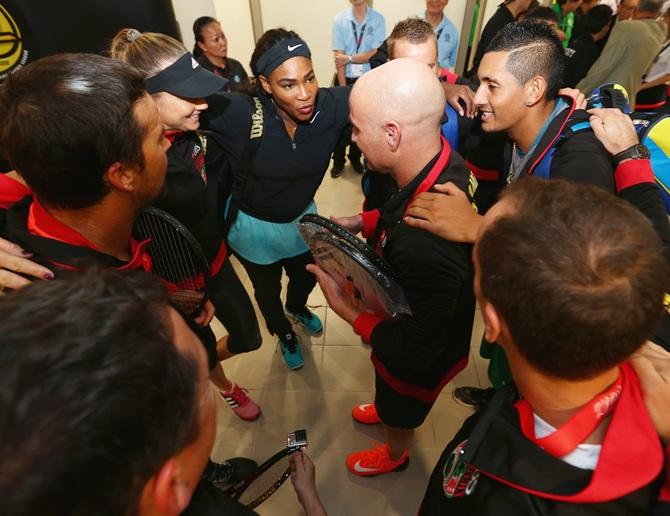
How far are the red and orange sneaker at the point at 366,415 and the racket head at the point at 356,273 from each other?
106 centimetres

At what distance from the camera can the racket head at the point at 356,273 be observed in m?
1.33

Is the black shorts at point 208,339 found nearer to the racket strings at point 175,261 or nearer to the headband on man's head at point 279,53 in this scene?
the racket strings at point 175,261

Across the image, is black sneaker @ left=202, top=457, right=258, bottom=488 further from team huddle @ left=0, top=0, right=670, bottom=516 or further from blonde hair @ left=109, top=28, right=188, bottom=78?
blonde hair @ left=109, top=28, right=188, bottom=78

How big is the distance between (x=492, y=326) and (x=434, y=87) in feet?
3.23

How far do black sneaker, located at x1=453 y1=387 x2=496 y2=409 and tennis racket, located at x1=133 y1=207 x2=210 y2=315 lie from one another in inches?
70.1

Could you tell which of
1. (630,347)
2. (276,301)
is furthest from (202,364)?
(276,301)

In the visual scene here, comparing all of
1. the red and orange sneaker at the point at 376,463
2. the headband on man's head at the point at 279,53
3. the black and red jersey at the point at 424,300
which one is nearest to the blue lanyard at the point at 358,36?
the headband on man's head at the point at 279,53

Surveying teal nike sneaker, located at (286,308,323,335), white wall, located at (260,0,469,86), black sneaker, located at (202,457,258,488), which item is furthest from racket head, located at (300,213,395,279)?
white wall, located at (260,0,469,86)

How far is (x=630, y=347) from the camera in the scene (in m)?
0.73

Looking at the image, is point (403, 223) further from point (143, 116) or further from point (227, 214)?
point (227, 214)

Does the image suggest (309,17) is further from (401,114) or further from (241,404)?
(241,404)

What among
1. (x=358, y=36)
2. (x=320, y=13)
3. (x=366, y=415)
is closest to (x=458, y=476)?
(x=366, y=415)

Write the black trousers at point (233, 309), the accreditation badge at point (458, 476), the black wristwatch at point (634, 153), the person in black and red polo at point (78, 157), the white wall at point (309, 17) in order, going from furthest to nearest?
1. the white wall at point (309, 17)
2. the black trousers at point (233, 309)
3. the black wristwatch at point (634, 153)
4. the person in black and red polo at point (78, 157)
5. the accreditation badge at point (458, 476)

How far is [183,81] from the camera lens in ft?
5.55
